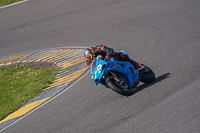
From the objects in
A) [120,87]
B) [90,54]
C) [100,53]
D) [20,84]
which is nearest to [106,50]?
[100,53]

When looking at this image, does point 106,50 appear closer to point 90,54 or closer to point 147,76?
point 90,54

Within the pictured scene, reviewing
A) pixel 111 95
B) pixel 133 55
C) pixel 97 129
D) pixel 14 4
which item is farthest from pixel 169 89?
pixel 14 4

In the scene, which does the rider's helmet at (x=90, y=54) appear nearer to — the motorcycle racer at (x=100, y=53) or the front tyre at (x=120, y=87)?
the motorcycle racer at (x=100, y=53)

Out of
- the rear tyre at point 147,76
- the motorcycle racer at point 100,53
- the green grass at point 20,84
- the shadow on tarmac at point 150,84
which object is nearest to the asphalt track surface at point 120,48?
the shadow on tarmac at point 150,84

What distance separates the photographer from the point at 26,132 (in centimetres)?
→ 709

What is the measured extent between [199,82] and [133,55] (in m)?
3.38

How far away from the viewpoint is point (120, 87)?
22.4 feet

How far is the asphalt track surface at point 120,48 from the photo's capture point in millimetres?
5922

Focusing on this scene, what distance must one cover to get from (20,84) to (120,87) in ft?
16.9

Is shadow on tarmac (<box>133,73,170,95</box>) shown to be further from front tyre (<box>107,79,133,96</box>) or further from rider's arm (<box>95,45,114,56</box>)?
rider's arm (<box>95,45,114,56</box>)

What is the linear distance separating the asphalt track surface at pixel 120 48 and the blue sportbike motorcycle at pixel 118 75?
249 mm

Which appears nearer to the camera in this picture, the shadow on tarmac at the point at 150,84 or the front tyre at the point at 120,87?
the front tyre at the point at 120,87

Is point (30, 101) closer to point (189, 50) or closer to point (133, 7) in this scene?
point (189, 50)

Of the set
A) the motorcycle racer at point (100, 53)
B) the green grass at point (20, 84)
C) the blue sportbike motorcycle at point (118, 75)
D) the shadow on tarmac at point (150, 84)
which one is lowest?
the green grass at point (20, 84)
